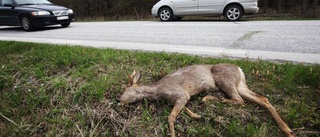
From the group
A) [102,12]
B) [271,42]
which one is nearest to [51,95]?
[271,42]

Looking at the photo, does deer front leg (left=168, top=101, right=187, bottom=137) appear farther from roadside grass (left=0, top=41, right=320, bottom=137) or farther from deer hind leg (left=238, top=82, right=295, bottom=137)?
deer hind leg (left=238, top=82, right=295, bottom=137)

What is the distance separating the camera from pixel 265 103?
8.19 ft

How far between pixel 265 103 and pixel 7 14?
39.5ft

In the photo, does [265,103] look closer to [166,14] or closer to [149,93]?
[149,93]

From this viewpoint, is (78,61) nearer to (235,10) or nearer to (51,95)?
(51,95)

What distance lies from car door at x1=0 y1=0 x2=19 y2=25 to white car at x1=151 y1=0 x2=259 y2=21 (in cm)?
667

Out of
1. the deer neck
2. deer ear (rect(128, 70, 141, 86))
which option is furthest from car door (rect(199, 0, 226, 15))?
the deer neck

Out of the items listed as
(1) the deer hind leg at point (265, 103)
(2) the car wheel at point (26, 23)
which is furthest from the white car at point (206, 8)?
(1) the deer hind leg at point (265, 103)

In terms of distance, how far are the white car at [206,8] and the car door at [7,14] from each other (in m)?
6.67

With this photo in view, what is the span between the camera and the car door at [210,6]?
1140cm

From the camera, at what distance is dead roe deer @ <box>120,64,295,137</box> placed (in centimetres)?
262

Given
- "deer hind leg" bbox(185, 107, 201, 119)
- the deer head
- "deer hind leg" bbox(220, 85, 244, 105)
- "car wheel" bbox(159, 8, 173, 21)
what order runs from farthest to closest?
"car wheel" bbox(159, 8, 173, 21) < the deer head < "deer hind leg" bbox(220, 85, 244, 105) < "deer hind leg" bbox(185, 107, 201, 119)

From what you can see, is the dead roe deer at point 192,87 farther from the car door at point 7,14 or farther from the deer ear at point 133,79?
the car door at point 7,14

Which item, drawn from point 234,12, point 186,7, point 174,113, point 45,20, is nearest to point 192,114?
point 174,113
